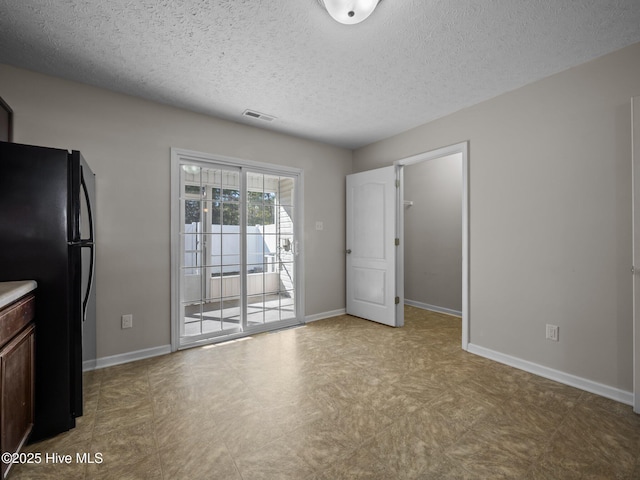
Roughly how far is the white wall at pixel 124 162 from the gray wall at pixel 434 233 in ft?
10.2

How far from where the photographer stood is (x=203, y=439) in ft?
5.65

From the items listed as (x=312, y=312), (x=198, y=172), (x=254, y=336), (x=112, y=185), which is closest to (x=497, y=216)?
(x=312, y=312)

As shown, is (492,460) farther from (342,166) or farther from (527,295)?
(342,166)

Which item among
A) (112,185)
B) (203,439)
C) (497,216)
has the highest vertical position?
(112,185)

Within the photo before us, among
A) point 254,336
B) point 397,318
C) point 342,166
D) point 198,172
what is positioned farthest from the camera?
point 342,166

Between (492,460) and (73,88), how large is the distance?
13.1 ft

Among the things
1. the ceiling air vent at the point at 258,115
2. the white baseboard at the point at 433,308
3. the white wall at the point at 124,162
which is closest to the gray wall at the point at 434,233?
the white baseboard at the point at 433,308

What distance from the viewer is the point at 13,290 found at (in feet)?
4.69

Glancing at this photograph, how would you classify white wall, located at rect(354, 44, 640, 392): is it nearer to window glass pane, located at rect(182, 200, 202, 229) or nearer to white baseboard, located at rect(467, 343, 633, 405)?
white baseboard, located at rect(467, 343, 633, 405)

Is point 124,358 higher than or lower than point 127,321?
lower

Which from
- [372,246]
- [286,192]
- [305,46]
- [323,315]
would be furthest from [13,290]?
[372,246]

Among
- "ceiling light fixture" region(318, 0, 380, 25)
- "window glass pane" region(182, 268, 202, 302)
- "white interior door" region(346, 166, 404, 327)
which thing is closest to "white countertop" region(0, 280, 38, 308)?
"window glass pane" region(182, 268, 202, 302)

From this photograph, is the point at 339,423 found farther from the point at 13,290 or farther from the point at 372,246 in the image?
the point at 372,246

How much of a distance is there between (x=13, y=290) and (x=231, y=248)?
2.13 metres
